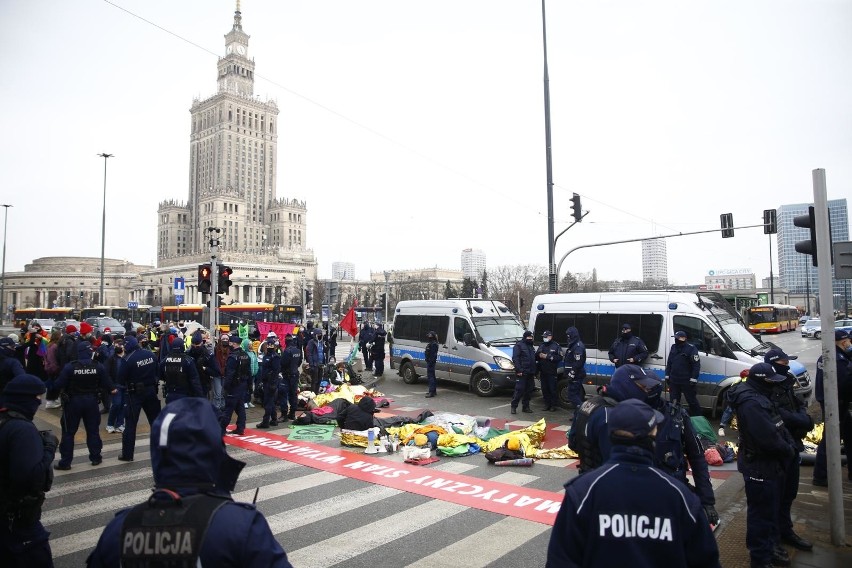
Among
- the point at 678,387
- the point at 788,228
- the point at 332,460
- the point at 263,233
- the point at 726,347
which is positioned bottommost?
the point at 332,460

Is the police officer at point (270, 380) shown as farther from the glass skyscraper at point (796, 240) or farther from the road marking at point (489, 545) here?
the glass skyscraper at point (796, 240)

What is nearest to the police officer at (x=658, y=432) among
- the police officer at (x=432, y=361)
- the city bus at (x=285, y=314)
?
the police officer at (x=432, y=361)

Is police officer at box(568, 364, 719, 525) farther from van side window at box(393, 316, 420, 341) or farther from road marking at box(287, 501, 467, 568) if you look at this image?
van side window at box(393, 316, 420, 341)

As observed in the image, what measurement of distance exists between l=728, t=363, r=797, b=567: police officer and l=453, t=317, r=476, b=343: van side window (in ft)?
37.6

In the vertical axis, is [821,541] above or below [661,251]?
below

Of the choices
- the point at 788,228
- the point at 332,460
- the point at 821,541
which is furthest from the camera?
the point at 788,228

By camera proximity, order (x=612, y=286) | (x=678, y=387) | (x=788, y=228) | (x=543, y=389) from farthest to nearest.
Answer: (x=612, y=286)
(x=788, y=228)
(x=543, y=389)
(x=678, y=387)

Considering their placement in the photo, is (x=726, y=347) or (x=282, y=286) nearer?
(x=726, y=347)

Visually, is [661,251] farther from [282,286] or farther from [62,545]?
[62,545]

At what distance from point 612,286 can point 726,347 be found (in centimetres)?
9995

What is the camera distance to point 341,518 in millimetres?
6266

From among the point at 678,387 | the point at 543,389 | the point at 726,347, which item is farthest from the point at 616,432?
the point at 543,389

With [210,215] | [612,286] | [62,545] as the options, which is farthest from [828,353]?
[210,215]

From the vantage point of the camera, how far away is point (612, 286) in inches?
4213
